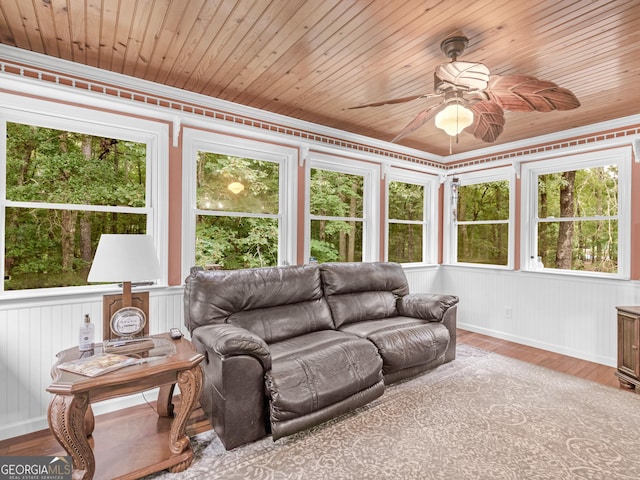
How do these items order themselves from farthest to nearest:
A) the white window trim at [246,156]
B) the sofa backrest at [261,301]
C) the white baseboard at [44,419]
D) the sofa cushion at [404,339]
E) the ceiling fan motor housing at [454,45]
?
the white window trim at [246,156] → the sofa cushion at [404,339] → the sofa backrest at [261,301] → the white baseboard at [44,419] → the ceiling fan motor housing at [454,45]

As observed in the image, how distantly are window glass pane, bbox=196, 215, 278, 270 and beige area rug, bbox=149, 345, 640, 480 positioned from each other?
5.25 feet

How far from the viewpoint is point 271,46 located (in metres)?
2.31

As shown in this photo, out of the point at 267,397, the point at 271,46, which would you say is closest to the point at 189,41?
the point at 271,46

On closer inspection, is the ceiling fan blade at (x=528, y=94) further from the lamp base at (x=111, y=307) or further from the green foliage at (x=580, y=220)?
the lamp base at (x=111, y=307)

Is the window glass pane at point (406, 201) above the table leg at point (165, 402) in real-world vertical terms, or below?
above

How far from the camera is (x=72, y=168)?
268 cm

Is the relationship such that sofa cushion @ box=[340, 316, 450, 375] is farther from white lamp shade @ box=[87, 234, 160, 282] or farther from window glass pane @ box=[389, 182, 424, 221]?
window glass pane @ box=[389, 182, 424, 221]

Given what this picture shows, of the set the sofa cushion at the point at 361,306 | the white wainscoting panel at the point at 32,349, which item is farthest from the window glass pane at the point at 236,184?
the white wainscoting panel at the point at 32,349

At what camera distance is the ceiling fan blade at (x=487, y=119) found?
2328mm

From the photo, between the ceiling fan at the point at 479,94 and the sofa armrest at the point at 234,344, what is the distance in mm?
1689

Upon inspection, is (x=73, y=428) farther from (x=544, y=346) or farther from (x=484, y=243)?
(x=484, y=243)

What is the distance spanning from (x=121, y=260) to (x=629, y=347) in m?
4.01

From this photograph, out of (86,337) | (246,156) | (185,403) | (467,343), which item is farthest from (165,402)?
(467,343)

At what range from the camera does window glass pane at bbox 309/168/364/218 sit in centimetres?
409
